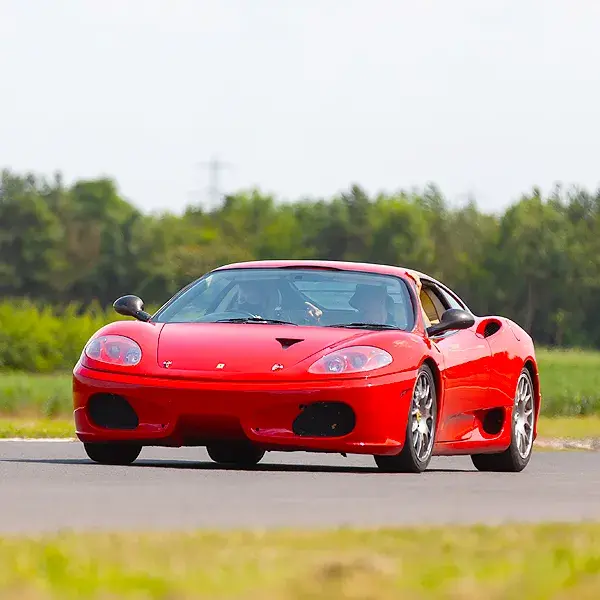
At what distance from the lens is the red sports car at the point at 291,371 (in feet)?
38.1

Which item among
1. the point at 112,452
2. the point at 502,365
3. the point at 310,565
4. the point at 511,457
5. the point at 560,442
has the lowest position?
the point at 560,442

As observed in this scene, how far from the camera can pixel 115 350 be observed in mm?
12008

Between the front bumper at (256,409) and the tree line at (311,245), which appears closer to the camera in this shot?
the front bumper at (256,409)

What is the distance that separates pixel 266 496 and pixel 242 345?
2.30m

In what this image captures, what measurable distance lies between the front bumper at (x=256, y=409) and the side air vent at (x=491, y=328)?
1.90m

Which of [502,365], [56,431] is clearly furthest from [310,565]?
[56,431]

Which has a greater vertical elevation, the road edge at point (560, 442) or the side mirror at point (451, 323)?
the side mirror at point (451, 323)

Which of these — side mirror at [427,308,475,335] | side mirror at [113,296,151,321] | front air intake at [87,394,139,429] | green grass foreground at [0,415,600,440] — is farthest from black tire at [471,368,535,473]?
green grass foreground at [0,415,600,440]

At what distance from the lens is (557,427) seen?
28.7 meters

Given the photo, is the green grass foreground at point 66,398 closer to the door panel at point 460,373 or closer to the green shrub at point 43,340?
the door panel at point 460,373

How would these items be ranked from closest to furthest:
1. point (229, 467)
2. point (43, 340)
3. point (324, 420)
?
point (324, 420) < point (229, 467) < point (43, 340)

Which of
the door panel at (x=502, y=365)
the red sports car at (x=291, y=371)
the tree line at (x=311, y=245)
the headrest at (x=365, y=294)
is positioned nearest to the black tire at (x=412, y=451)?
the red sports car at (x=291, y=371)

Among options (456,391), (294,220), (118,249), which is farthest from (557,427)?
(294,220)

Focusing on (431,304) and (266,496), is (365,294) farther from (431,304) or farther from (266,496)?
(266,496)
